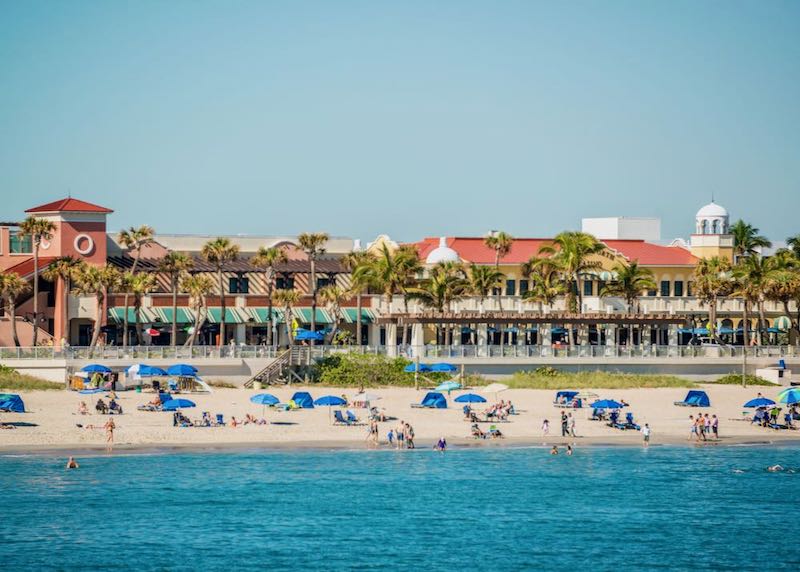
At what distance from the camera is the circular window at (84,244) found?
98312 mm

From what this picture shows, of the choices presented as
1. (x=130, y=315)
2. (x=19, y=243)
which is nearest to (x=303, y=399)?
(x=130, y=315)

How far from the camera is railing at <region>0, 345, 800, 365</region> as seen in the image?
81.9 m

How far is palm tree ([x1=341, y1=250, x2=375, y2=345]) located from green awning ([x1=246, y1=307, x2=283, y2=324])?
19.2 feet

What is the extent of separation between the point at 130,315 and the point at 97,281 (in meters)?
8.85

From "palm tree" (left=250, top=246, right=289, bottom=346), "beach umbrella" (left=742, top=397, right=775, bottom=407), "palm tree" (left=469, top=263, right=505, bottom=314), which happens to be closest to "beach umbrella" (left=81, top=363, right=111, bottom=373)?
"palm tree" (left=250, top=246, right=289, bottom=346)

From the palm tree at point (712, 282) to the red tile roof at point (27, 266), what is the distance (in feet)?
155

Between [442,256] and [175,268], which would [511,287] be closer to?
[442,256]

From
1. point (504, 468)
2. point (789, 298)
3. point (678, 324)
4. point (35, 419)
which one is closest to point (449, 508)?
point (504, 468)

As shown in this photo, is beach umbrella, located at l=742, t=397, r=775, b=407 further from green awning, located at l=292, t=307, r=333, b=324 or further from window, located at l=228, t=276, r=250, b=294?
window, located at l=228, t=276, r=250, b=294

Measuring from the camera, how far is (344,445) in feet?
222

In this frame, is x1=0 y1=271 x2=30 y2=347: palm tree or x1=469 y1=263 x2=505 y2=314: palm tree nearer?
x1=0 y1=271 x2=30 y2=347: palm tree

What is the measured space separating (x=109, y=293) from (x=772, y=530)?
5601cm

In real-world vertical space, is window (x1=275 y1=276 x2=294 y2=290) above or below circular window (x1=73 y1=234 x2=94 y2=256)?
below

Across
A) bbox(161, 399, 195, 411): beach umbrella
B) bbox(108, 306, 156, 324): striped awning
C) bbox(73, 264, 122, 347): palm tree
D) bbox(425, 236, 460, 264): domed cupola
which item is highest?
bbox(425, 236, 460, 264): domed cupola
